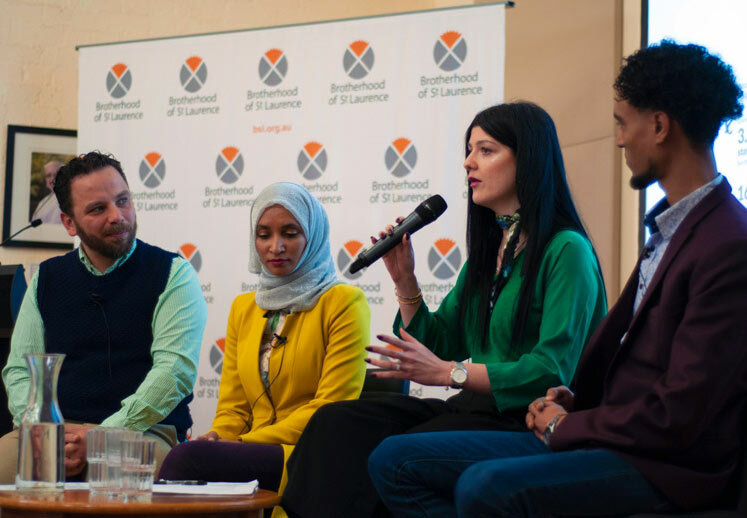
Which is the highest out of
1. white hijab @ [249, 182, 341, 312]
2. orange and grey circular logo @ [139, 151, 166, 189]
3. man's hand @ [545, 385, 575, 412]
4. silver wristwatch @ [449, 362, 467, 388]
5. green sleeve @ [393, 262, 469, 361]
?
orange and grey circular logo @ [139, 151, 166, 189]

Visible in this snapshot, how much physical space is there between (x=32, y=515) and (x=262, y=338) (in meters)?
1.05

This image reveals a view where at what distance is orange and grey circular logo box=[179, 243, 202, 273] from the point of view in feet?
14.9

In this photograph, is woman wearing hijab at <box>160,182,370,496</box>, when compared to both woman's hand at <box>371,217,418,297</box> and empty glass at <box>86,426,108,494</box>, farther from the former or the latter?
empty glass at <box>86,426,108,494</box>

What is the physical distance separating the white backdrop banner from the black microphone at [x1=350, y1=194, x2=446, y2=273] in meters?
1.86

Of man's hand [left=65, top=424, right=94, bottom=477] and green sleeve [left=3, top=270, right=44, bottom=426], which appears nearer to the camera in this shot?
man's hand [left=65, top=424, right=94, bottom=477]

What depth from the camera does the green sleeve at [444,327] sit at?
2359mm

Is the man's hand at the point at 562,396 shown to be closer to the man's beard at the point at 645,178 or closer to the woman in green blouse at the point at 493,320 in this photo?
the woman in green blouse at the point at 493,320

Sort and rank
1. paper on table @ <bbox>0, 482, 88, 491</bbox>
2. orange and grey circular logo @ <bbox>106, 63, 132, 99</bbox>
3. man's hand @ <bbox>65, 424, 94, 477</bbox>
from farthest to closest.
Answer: orange and grey circular logo @ <bbox>106, 63, 132, 99</bbox> → man's hand @ <bbox>65, 424, 94, 477</bbox> → paper on table @ <bbox>0, 482, 88, 491</bbox>

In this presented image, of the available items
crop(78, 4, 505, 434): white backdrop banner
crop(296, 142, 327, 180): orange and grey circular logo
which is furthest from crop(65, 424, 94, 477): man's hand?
crop(296, 142, 327, 180): orange and grey circular logo

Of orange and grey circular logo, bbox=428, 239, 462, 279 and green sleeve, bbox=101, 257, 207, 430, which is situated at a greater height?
orange and grey circular logo, bbox=428, 239, 462, 279

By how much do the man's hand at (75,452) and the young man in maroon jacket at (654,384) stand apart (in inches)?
41.3

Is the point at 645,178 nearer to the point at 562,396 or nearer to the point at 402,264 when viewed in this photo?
the point at 562,396

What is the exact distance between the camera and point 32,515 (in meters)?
1.84

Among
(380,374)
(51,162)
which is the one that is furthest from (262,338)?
(51,162)
